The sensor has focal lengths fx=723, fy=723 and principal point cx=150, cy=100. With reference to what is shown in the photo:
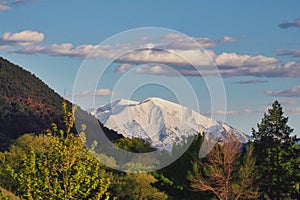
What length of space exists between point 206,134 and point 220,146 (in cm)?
1652

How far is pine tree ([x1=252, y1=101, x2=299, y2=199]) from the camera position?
3506 inches

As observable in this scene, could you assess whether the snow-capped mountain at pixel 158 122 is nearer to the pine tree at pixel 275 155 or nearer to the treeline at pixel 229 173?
the treeline at pixel 229 173

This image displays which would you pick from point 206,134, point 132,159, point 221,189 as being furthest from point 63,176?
point 132,159

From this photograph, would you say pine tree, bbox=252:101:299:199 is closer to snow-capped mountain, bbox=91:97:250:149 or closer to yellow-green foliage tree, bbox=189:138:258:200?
yellow-green foliage tree, bbox=189:138:258:200

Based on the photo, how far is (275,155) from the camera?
92.0 metres

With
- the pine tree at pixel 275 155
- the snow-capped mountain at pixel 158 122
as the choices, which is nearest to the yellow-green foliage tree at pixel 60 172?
the pine tree at pixel 275 155

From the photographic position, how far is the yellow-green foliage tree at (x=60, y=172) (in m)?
30.5

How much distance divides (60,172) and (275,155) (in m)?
64.0

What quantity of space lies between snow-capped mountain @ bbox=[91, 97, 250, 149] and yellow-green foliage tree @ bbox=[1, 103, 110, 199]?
3006 inches

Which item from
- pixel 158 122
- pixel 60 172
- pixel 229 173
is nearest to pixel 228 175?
pixel 229 173

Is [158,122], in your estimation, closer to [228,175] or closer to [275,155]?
[275,155]

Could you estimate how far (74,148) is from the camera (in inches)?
1227

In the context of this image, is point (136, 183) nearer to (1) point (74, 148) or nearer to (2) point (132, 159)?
(2) point (132, 159)

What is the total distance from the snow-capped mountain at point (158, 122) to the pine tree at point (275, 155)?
45.6 feet
